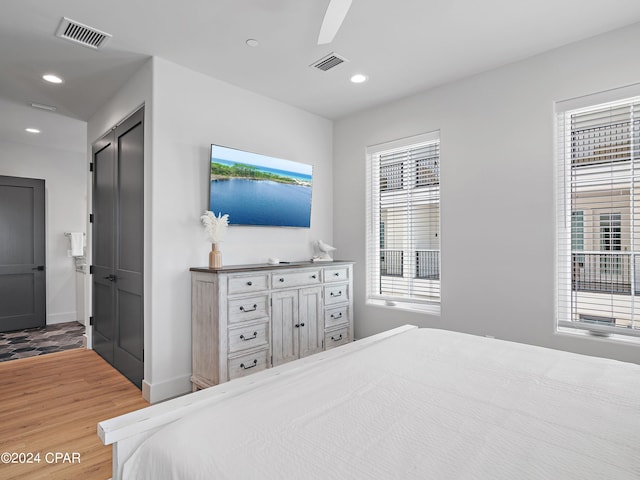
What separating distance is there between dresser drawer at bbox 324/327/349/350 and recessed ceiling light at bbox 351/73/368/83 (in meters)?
2.42

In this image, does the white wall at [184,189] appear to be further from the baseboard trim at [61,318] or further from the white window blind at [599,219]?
the baseboard trim at [61,318]

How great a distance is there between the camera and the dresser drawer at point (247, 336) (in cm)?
275

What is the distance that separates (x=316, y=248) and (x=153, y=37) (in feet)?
8.16

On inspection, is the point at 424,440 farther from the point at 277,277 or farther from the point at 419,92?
the point at 419,92

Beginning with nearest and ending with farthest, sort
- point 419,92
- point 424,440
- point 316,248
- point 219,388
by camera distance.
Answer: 1. point 424,440
2. point 219,388
3. point 419,92
4. point 316,248

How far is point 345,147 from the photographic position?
4.25m

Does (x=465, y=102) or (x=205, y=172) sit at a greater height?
(x=465, y=102)

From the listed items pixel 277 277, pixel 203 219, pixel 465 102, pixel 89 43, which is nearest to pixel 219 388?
pixel 277 277

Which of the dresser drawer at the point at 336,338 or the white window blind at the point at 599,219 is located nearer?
the white window blind at the point at 599,219

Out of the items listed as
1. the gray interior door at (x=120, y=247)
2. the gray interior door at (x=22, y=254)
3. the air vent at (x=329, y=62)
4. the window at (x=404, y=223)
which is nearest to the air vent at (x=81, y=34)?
the gray interior door at (x=120, y=247)

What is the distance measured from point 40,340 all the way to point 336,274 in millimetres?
3979

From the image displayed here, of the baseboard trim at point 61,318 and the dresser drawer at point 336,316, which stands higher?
the dresser drawer at point 336,316

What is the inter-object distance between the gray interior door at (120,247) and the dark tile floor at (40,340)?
2.17ft

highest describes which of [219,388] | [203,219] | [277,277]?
[203,219]
